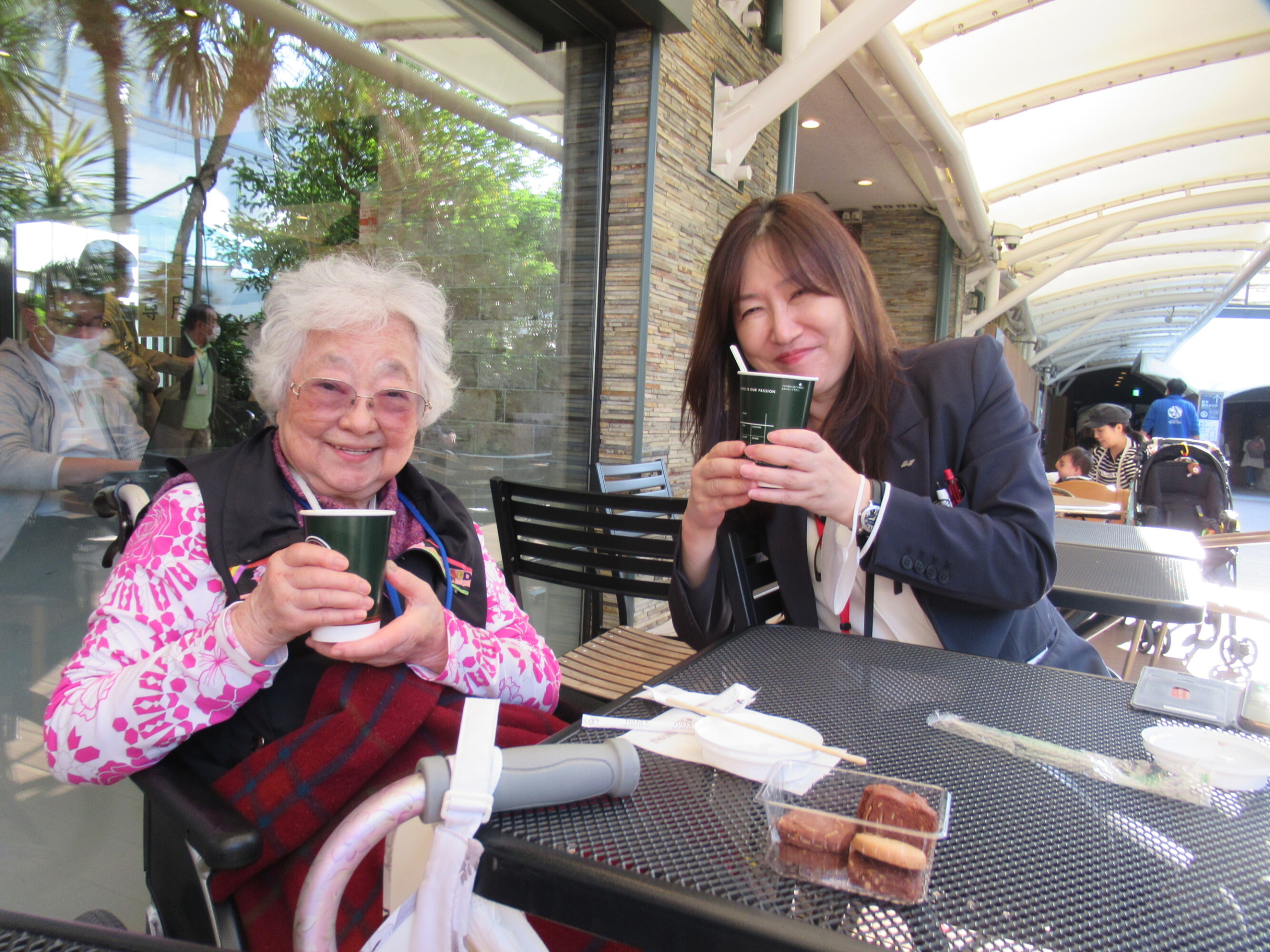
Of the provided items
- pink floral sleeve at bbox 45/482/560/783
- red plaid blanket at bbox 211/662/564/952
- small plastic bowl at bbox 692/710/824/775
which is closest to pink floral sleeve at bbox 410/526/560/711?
pink floral sleeve at bbox 45/482/560/783

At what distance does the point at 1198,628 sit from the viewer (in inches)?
182

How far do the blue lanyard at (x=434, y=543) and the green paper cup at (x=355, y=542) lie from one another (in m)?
0.21

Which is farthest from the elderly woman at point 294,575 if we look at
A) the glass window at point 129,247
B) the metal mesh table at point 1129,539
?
the metal mesh table at point 1129,539

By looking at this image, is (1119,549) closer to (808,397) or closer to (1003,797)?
(808,397)

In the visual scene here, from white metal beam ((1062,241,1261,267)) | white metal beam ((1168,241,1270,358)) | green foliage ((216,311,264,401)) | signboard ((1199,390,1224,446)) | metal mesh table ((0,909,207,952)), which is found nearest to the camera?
metal mesh table ((0,909,207,952))

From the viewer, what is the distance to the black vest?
1215mm

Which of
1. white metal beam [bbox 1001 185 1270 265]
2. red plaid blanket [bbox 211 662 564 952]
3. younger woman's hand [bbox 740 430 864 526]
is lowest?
red plaid blanket [bbox 211 662 564 952]

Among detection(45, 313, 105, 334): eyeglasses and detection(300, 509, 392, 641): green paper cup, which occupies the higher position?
detection(45, 313, 105, 334): eyeglasses

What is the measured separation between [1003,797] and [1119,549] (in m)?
2.03

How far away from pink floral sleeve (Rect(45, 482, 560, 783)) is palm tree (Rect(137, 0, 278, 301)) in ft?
4.41

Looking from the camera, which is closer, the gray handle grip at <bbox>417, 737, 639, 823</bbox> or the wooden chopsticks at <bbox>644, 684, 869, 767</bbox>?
the gray handle grip at <bbox>417, 737, 639, 823</bbox>

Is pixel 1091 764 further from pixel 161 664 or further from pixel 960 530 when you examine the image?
pixel 161 664

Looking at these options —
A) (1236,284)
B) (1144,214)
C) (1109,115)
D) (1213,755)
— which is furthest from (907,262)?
(1213,755)

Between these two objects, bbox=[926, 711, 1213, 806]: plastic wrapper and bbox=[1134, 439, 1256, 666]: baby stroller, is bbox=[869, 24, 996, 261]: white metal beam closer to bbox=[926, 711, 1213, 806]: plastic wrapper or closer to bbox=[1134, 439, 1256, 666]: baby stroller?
bbox=[1134, 439, 1256, 666]: baby stroller
